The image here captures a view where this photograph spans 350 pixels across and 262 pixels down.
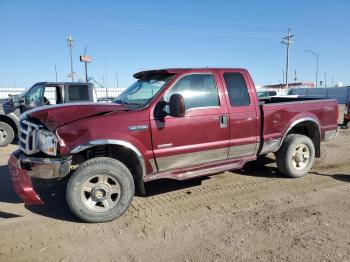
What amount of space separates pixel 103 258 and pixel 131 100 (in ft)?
8.75

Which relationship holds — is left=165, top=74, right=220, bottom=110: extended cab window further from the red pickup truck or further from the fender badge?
the fender badge

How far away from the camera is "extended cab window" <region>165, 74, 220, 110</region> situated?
511 cm

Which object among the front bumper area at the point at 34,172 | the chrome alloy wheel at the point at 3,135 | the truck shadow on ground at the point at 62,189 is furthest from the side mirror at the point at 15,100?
Result: the front bumper area at the point at 34,172

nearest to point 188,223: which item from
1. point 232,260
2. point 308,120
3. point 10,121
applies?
point 232,260

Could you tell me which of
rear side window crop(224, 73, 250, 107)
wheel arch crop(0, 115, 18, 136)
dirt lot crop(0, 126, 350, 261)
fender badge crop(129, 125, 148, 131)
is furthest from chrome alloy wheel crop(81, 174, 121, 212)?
wheel arch crop(0, 115, 18, 136)

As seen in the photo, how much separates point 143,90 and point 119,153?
1.10 meters

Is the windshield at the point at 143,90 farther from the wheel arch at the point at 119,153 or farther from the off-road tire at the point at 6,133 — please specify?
the off-road tire at the point at 6,133

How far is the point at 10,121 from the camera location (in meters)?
11.1

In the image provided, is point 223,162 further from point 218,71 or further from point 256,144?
point 218,71

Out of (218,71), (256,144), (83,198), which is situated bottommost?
(83,198)

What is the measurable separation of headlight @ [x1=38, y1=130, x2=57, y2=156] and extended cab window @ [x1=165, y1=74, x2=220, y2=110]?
64.6 inches

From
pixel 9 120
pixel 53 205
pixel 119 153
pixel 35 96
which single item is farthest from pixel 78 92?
pixel 119 153

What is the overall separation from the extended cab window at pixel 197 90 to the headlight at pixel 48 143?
1.64 m

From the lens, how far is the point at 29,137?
4.50 m
